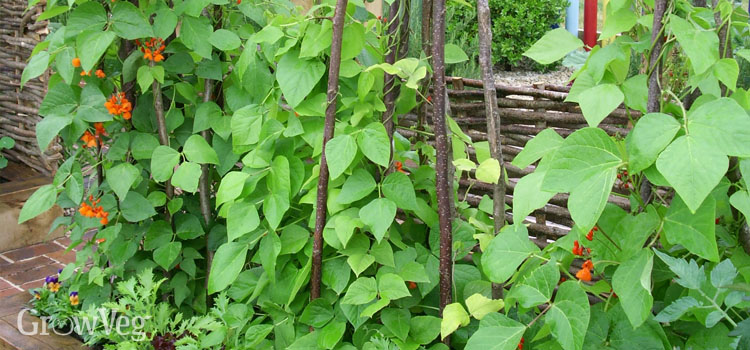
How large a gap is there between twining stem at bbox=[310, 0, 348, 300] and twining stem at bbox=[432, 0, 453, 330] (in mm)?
170

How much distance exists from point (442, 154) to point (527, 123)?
0.99 m

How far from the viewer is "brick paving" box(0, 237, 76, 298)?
285 cm

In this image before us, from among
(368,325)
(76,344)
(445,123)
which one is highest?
(445,123)

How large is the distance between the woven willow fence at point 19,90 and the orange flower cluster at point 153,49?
1753mm

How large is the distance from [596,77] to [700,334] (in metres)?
0.43

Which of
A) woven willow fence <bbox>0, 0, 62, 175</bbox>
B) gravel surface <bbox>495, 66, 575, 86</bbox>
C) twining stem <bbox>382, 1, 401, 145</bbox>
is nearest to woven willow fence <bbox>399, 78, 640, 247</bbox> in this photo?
twining stem <bbox>382, 1, 401, 145</bbox>

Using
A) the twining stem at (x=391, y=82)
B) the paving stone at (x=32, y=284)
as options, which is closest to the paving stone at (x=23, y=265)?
the paving stone at (x=32, y=284)

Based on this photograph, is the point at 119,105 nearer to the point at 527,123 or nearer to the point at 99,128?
the point at 99,128

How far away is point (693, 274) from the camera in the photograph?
1055 mm

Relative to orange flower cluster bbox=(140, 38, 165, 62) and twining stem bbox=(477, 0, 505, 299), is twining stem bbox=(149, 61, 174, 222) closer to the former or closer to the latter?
orange flower cluster bbox=(140, 38, 165, 62)

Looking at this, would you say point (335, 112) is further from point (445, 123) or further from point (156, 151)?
point (156, 151)

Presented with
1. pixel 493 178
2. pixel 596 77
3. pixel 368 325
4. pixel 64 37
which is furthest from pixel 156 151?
pixel 596 77

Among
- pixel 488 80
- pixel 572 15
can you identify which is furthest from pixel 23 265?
pixel 572 15

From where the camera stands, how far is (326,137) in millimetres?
1489
